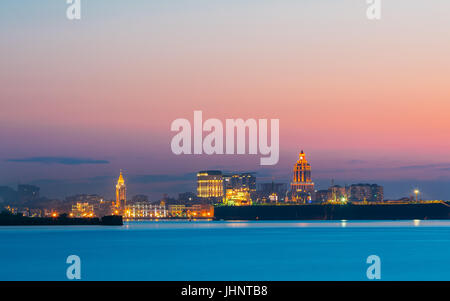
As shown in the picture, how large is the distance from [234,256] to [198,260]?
321 inches

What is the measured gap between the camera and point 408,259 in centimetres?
7844
